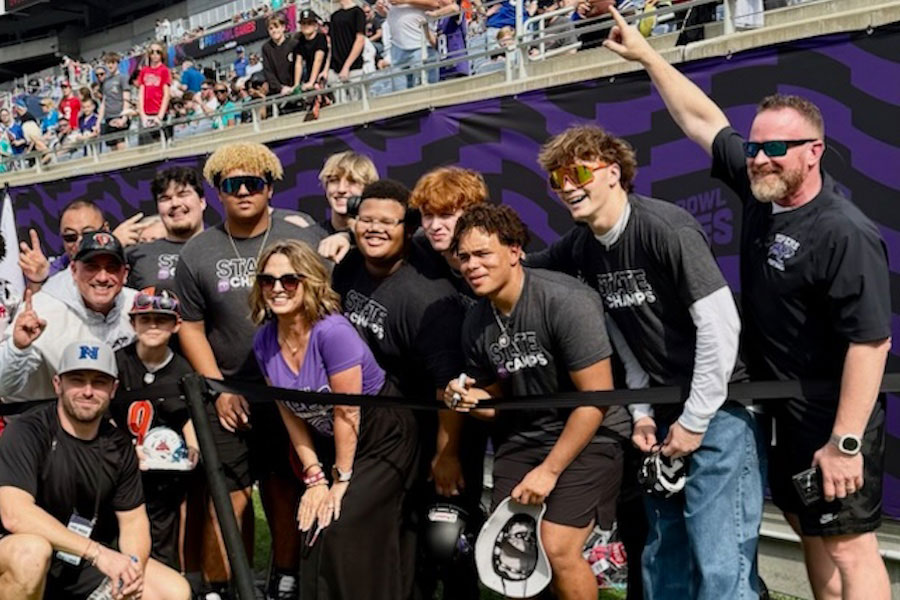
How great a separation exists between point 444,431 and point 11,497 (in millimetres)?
1821

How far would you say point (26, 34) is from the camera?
143ft

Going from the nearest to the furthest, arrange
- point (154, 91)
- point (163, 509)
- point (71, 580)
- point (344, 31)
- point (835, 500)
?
1. point (835, 500)
2. point (71, 580)
3. point (163, 509)
4. point (344, 31)
5. point (154, 91)

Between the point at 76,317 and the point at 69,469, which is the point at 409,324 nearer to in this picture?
the point at 69,469

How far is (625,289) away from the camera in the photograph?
3.31 metres

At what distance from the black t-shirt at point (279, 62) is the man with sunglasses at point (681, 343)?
8069 millimetres

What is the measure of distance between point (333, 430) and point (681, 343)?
1.54m

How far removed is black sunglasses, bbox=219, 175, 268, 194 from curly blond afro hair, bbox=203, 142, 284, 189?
0.03 m

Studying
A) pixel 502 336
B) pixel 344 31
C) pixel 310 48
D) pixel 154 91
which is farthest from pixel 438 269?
pixel 154 91

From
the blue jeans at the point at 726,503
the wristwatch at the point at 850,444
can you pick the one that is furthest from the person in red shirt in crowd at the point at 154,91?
the wristwatch at the point at 850,444

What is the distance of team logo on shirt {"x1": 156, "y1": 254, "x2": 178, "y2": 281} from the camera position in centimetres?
483

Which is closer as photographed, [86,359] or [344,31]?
[86,359]

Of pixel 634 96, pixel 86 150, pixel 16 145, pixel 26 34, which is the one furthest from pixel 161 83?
pixel 26 34

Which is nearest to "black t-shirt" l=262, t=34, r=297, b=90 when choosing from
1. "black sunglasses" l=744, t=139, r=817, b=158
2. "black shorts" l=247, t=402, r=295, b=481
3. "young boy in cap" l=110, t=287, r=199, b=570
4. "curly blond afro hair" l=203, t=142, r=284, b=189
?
"curly blond afro hair" l=203, t=142, r=284, b=189

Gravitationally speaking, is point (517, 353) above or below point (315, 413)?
above
